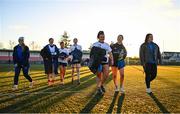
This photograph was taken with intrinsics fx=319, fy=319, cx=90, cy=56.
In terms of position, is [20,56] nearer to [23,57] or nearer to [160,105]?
[23,57]

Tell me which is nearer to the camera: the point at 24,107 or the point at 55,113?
the point at 55,113

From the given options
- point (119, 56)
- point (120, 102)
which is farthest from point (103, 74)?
point (120, 102)

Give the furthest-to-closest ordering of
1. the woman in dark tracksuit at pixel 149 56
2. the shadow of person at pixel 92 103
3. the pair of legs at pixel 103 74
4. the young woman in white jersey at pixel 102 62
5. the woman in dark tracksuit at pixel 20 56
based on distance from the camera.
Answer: the woman in dark tracksuit at pixel 20 56 → the woman in dark tracksuit at pixel 149 56 → the pair of legs at pixel 103 74 → the young woman in white jersey at pixel 102 62 → the shadow of person at pixel 92 103

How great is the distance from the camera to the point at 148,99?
9547 mm

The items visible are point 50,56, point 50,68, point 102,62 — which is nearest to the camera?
point 102,62

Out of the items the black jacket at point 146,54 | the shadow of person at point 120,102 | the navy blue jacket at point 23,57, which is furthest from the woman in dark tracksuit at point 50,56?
the shadow of person at point 120,102

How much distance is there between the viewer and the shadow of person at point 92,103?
303 inches

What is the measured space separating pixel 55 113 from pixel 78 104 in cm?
139

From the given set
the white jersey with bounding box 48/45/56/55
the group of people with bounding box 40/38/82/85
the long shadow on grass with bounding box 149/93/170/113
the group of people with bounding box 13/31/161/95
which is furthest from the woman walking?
the white jersey with bounding box 48/45/56/55

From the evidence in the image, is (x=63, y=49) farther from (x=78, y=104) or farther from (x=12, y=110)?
(x=12, y=110)

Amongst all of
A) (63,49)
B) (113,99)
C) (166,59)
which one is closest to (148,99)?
(113,99)

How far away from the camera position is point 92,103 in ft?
28.7

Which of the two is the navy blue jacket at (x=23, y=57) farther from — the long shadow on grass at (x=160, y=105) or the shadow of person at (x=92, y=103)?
the long shadow on grass at (x=160, y=105)

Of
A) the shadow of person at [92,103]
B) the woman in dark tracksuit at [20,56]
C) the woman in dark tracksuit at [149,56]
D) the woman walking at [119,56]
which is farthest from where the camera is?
the woman in dark tracksuit at [20,56]
